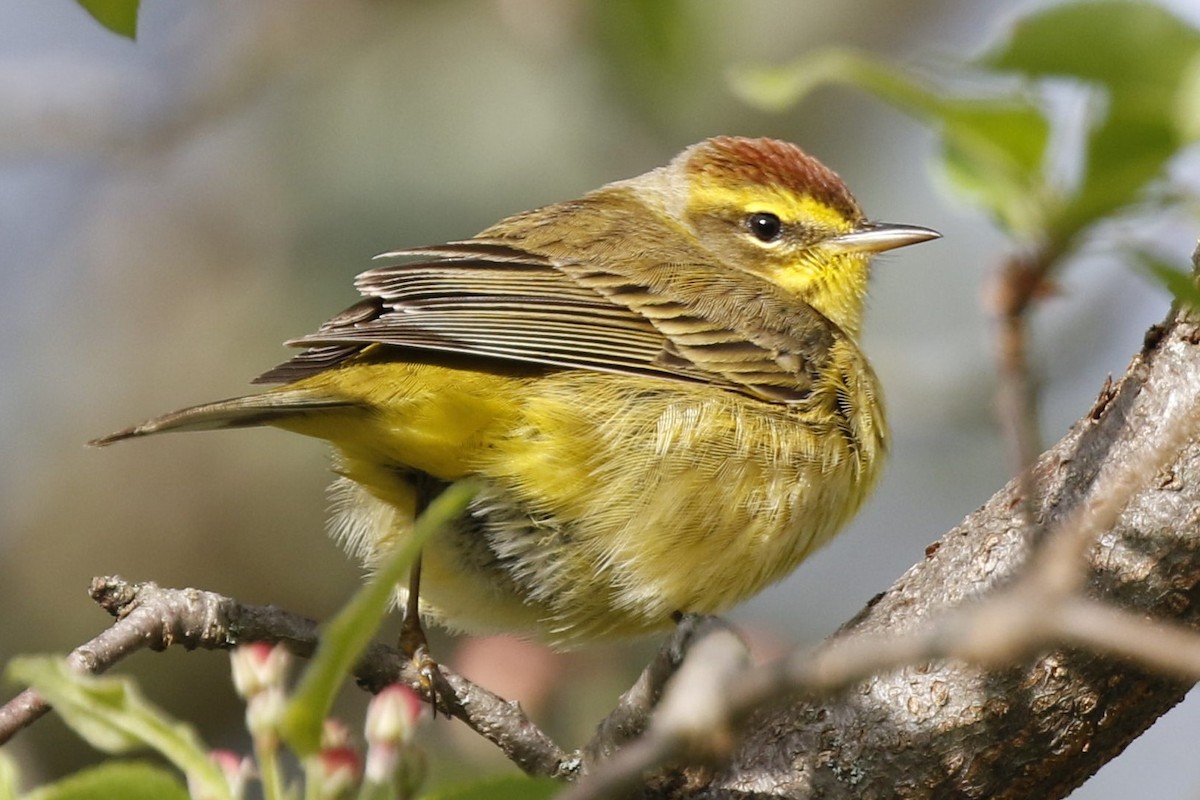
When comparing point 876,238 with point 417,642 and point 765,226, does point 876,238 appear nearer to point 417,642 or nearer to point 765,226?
point 765,226

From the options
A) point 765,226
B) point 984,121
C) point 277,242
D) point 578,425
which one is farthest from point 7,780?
point 277,242

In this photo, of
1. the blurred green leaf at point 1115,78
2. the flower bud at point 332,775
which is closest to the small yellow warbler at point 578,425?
the flower bud at point 332,775

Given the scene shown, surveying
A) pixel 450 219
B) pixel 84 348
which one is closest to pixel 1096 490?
pixel 450 219

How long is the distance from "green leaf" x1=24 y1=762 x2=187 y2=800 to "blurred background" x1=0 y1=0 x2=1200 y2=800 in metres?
4.63

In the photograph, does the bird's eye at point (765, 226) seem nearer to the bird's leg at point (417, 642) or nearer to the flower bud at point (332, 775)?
the bird's leg at point (417, 642)

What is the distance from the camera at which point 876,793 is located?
323 centimetres

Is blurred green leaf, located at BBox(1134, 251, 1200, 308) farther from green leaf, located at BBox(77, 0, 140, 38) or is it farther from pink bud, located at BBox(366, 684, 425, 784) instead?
green leaf, located at BBox(77, 0, 140, 38)

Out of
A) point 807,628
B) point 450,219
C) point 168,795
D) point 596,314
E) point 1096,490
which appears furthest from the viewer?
point 807,628

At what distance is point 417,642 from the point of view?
13.7 feet

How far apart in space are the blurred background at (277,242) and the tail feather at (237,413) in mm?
2932

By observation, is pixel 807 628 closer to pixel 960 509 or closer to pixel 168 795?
pixel 960 509

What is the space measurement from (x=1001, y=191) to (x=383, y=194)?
19.9 feet

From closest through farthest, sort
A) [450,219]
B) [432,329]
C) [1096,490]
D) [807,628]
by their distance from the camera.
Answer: [1096,490] < [432,329] < [450,219] < [807,628]

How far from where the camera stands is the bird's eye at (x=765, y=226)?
18.5ft
